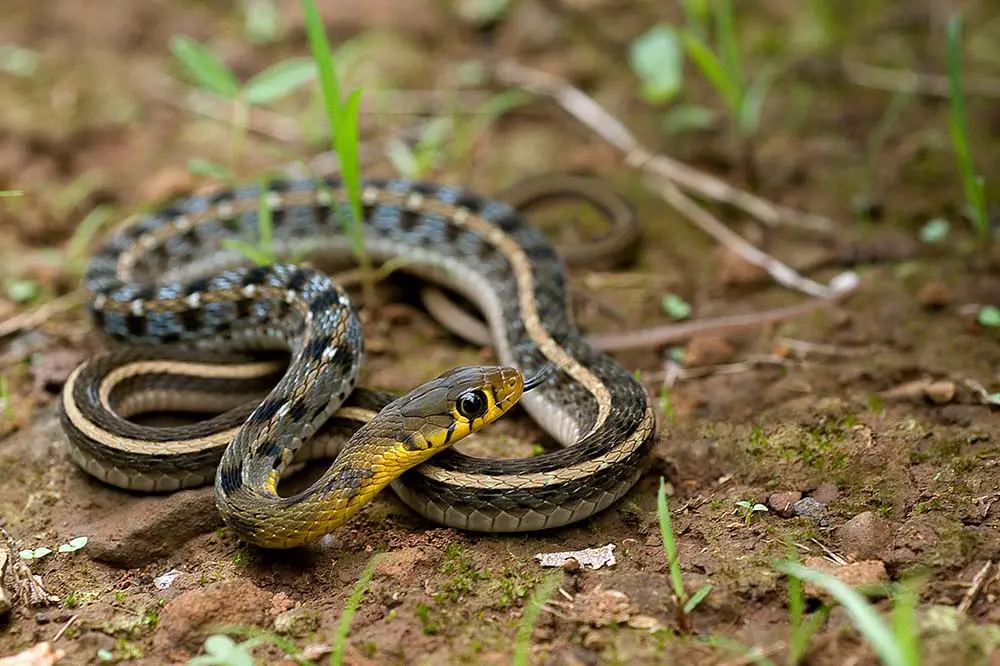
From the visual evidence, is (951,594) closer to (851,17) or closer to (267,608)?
(267,608)

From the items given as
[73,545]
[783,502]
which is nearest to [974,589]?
[783,502]

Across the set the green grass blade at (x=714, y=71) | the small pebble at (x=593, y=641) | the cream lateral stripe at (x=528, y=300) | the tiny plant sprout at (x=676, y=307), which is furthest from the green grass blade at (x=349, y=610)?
the green grass blade at (x=714, y=71)

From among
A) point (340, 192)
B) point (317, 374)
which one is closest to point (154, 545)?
point (317, 374)

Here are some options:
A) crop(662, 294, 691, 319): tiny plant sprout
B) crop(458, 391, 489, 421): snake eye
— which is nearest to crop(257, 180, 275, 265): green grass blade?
crop(458, 391, 489, 421): snake eye

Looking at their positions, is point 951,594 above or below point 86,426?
below

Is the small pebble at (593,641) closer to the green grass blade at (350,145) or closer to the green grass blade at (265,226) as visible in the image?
the green grass blade at (350,145)

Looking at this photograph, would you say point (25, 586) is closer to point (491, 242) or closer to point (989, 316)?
point (491, 242)

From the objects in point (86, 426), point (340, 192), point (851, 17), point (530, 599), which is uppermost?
point (851, 17)
